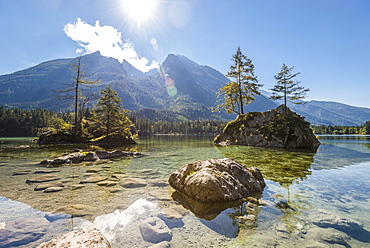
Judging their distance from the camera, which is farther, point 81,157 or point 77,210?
point 81,157

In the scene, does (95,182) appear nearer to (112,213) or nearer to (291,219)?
(112,213)

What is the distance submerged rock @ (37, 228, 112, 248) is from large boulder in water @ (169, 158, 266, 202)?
343 cm

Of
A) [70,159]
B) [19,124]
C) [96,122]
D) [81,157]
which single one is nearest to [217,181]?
[70,159]

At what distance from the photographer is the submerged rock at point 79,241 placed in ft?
8.62

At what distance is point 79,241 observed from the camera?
8.90 feet

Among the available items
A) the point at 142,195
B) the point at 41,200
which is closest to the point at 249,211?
the point at 142,195

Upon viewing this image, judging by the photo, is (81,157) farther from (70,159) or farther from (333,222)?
(333,222)

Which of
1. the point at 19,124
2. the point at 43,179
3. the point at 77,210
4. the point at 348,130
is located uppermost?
the point at 348,130

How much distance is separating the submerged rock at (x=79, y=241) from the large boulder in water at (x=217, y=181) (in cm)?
343

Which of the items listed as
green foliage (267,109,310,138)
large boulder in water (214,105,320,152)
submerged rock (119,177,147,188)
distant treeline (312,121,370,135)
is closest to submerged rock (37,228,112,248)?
submerged rock (119,177,147,188)

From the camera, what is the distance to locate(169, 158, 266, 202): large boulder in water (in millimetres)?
5652

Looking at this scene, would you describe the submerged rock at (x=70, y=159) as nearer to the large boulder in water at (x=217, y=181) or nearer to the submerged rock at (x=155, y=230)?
the large boulder in water at (x=217, y=181)

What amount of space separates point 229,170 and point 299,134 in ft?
81.0

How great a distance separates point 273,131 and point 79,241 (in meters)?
30.0
